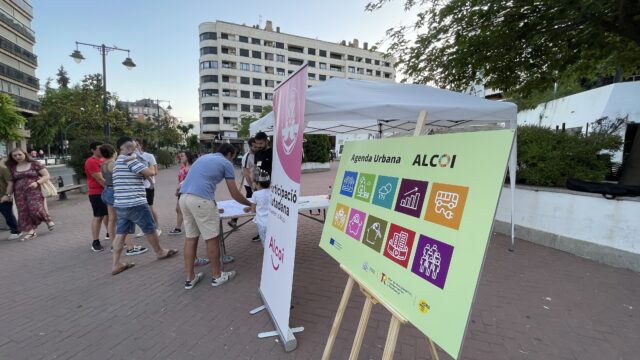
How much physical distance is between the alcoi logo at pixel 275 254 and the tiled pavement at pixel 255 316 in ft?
2.06

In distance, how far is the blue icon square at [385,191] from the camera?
5.72ft

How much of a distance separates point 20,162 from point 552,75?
10.9m

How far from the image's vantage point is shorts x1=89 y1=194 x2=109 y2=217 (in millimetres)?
4863

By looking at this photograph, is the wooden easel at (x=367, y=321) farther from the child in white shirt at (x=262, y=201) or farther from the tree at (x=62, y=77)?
the tree at (x=62, y=77)

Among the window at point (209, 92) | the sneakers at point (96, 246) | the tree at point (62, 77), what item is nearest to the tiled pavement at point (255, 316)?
the sneakers at point (96, 246)

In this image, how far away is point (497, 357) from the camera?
238 centimetres

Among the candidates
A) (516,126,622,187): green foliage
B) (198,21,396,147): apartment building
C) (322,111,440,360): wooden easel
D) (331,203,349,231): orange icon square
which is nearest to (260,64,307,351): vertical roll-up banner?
(331,203,349,231): orange icon square

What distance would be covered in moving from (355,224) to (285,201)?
29.6 inches

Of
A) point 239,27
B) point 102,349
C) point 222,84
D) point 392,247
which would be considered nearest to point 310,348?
point 392,247

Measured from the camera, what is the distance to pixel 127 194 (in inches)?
152

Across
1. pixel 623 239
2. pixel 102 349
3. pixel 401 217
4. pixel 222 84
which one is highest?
pixel 222 84

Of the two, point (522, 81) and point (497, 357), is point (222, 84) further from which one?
point (497, 357)

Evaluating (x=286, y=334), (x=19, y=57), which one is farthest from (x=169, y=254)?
(x=19, y=57)

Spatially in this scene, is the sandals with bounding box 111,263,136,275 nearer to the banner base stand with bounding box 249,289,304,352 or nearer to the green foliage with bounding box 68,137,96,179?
the banner base stand with bounding box 249,289,304,352
